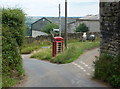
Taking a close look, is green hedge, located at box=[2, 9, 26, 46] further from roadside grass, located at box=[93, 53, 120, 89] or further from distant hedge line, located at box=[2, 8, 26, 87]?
roadside grass, located at box=[93, 53, 120, 89]

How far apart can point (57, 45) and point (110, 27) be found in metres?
9.23

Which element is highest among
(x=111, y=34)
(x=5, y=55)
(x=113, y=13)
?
(x=113, y=13)

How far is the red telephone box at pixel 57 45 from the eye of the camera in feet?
63.5

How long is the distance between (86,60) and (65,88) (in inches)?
263

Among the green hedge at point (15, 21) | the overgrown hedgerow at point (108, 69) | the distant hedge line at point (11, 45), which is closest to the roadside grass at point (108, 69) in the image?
the overgrown hedgerow at point (108, 69)

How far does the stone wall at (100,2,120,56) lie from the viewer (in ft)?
34.0

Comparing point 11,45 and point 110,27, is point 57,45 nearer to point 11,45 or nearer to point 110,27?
point 11,45

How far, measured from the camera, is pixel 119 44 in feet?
33.7

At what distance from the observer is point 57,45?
779 inches

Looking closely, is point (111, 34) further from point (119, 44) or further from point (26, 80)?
point (26, 80)

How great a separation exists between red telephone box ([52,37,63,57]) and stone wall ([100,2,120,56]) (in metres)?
7.99

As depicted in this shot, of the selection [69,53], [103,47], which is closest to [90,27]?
[69,53]

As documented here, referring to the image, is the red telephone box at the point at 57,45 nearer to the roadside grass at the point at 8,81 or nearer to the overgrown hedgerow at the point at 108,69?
the overgrown hedgerow at the point at 108,69

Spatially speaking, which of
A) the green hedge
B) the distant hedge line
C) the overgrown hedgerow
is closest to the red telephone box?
the distant hedge line
